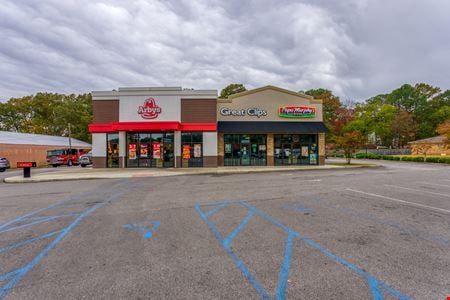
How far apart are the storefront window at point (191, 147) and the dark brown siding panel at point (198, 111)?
1.41 m

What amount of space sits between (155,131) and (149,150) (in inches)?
78.3

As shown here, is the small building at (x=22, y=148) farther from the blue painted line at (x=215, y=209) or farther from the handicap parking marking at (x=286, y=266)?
the handicap parking marking at (x=286, y=266)

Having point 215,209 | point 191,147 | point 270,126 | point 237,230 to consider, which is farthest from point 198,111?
point 237,230

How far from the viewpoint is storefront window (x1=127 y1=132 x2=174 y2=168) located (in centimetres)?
2250

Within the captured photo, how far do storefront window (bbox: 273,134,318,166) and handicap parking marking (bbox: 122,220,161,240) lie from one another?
65.5 feet

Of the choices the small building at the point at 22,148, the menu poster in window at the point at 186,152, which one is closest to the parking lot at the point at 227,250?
the menu poster in window at the point at 186,152

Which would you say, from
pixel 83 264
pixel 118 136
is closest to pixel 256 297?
pixel 83 264

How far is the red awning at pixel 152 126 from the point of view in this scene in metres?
21.0

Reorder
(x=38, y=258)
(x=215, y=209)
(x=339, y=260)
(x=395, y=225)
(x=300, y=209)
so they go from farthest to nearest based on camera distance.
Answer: (x=215, y=209) → (x=300, y=209) → (x=395, y=225) → (x=38, y=258) → (x=339, y=260)

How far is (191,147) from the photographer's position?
22594mm

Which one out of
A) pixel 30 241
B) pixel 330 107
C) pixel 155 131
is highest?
pixel 330 107

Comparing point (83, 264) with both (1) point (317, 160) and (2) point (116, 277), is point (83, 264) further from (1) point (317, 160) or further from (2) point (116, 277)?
(1) point (317, 160)

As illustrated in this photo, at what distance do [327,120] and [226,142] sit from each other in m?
37.0

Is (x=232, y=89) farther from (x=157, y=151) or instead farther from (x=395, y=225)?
(x=395, y=225)
